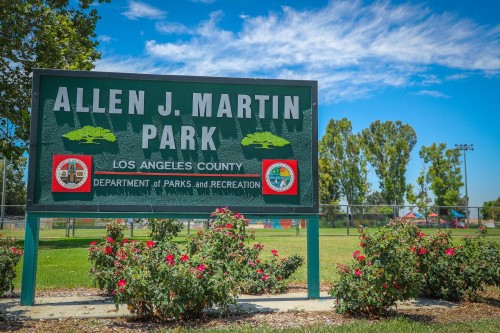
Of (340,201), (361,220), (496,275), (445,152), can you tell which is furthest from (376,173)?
(496,275)

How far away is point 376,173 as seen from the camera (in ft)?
169

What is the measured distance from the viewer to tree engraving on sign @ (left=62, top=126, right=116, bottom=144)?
26.5ft

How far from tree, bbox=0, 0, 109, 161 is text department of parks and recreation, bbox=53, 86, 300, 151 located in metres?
11.5

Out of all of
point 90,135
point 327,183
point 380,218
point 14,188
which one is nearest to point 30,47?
point 90,135

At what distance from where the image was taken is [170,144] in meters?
8.28

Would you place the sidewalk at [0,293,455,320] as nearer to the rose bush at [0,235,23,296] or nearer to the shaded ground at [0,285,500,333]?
the shaded ground at [0,285,500,333]

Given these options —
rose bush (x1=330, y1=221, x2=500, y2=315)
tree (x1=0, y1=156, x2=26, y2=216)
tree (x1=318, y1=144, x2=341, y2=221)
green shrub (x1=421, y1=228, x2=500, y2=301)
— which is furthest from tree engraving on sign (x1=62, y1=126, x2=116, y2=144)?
tree (x1=0, y1=156, x2=26, y2=216)

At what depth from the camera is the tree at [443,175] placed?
165 feet

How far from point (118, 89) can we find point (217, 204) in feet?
8.97

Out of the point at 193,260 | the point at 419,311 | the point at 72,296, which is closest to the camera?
the point at 193,260

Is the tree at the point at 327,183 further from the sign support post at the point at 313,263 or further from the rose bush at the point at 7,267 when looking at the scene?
the rose bush at the point at 7,267

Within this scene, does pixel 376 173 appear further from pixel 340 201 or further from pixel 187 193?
pixel 187 193

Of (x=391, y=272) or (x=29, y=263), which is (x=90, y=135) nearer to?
(x=29, y=263)

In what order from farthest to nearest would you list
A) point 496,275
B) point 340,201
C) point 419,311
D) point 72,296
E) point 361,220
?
point 340,201
point 361,220
point 72,296
point 496,275
point 419,311
